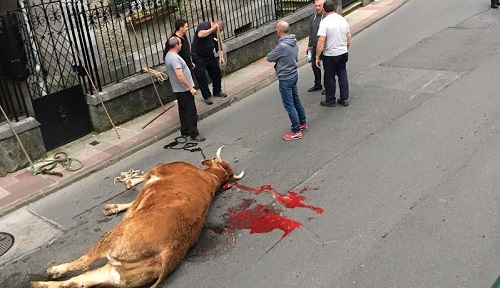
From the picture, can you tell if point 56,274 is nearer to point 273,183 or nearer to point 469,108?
point 273,183

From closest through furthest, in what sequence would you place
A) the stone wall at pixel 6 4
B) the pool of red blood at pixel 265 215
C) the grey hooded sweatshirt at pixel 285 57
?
1. the pool of red blood at pixel 265 215
2. the grey hooded sweatshirt at pixel 285 57
3. the stone wall at pixel 6 4

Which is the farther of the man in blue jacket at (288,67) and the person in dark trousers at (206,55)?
the person in dark trousers at (206,55)

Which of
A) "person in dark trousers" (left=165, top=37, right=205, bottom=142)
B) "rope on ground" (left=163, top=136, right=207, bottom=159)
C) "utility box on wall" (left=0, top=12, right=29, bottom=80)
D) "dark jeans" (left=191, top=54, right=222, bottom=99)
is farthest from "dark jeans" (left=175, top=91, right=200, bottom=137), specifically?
"utility box on wall" (left=0, top=12, right=29, bottom=80)

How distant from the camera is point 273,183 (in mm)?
6793

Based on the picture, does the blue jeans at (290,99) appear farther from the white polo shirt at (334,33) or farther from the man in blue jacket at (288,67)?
the white polo shirt at (334,33)

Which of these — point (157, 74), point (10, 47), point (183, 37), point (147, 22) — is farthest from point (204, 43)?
point (10, 47)

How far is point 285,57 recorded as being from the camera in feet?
26.0

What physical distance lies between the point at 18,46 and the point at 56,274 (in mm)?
4967

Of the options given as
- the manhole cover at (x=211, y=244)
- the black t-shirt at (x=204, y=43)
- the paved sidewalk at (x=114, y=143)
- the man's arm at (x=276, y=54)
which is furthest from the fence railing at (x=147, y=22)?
the manhole cover at (x=211, y=244)

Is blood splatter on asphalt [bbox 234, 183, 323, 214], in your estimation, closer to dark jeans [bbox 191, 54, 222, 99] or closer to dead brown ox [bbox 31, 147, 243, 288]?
dead brown ox [bbox 31, 147, 243, 288]

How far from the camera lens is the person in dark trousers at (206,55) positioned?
9929 millimetres

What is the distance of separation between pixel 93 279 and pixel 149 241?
69cm

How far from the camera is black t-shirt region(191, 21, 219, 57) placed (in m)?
9.97

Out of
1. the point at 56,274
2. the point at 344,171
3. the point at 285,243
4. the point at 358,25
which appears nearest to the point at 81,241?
the point at 56,274
